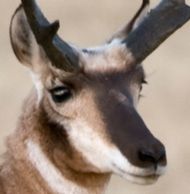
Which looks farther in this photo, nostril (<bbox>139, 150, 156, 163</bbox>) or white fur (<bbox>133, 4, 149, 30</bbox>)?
white fur (<bbox>133, 4, 149, 30</bbox>)

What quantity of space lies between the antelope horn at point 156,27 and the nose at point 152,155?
1.05 metres

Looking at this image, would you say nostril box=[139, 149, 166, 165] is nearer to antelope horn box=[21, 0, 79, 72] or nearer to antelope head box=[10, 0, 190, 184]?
antelope head box=[10, 0, 190, 184]

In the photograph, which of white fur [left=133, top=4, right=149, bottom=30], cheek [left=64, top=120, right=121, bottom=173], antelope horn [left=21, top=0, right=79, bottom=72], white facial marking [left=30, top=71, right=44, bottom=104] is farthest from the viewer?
white fur [left=133, top=4, right=149, bottom=30]

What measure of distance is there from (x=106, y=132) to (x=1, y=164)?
3.28ft

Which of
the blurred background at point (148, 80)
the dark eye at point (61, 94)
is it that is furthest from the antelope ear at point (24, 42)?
the blurred background at point (148, 80)

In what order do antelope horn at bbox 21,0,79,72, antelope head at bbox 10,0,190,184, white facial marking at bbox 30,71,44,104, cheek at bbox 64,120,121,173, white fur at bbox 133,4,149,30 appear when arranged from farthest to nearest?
white fur at bbox 133,4,149,30
white facial marking at bbox 30,71,44,104
antelope horn at bbox 21,0,79,72
cheek at bbox 64,120,121,173
antelope head at bbox 10,0,190,184

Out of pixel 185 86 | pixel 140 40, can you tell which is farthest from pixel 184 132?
pixel 140 40

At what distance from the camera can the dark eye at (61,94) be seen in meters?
11.2

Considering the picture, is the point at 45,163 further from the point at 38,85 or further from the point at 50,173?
the point at 38,85

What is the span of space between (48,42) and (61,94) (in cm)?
39

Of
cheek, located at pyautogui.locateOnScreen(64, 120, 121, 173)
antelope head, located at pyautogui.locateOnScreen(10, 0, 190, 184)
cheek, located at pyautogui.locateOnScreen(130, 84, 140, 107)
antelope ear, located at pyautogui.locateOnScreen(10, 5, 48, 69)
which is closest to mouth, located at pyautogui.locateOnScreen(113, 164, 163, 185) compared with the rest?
antelope head, located at pyautogui.locateOnScreen(10, 0, 190, 184)

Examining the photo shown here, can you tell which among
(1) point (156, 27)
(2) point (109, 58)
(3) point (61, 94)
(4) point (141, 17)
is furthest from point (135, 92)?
(4) point (141, 17)

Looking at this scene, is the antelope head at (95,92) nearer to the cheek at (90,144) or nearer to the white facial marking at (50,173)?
the cheek at (90,144)

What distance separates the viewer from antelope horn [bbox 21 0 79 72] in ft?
36.6
